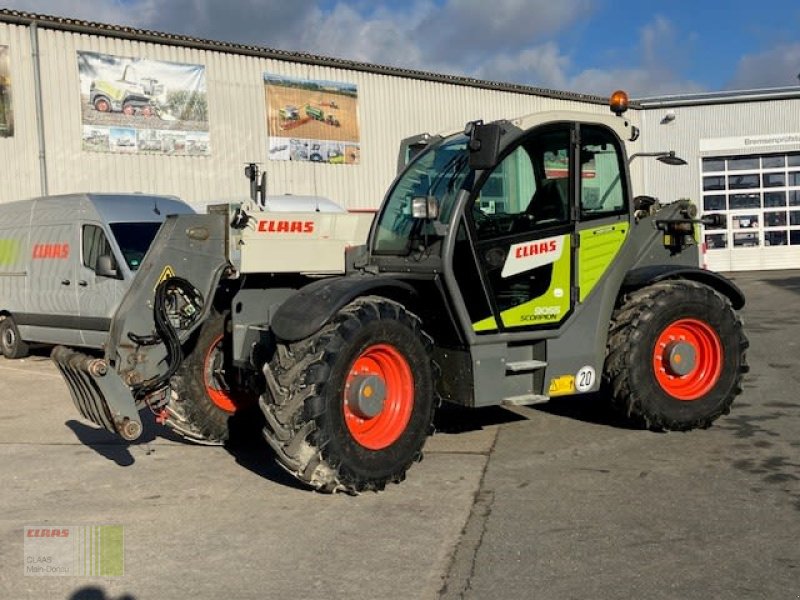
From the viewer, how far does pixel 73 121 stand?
17.2 m

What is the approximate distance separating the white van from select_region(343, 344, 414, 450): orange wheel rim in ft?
18.8

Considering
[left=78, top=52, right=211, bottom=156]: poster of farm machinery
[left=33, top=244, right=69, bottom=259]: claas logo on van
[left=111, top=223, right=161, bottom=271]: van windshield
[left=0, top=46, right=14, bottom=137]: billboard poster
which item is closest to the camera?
[left=111, top=223, right=161, bottom=271]: van windshield

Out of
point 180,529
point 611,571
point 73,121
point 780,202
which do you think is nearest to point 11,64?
point 73,121

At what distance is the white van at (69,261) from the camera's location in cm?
1126

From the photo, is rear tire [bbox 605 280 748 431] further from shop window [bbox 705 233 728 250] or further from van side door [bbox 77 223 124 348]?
shop window [bbox 705 233 728 250]

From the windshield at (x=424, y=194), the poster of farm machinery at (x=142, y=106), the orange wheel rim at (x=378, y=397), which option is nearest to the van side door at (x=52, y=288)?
the poster of farm machinery at (x=142, y=106)

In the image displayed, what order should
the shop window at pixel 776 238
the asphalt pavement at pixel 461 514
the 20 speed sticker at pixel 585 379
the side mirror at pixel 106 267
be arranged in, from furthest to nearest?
the shop window at pixel 776 238
the side mirror at pixel 106 267
the 20 speed sticker at pixel 585 379
the asphalt pavement at pixel 461 514

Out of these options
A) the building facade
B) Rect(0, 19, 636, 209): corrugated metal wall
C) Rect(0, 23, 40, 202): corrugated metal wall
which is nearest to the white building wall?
the building facade

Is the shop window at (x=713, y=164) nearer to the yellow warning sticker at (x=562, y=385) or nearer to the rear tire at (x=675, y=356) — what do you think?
the rear tire at (x=675, y=356)

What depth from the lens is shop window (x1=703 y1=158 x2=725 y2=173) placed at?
3022 centimetres

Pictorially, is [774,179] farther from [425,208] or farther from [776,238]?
[425,208]

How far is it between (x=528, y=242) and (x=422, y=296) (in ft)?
2.82

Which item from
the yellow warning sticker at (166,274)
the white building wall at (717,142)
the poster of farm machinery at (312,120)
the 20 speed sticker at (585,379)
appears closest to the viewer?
the yellow warning sticker at (166,274)

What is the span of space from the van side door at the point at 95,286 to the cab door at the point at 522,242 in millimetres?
6424
